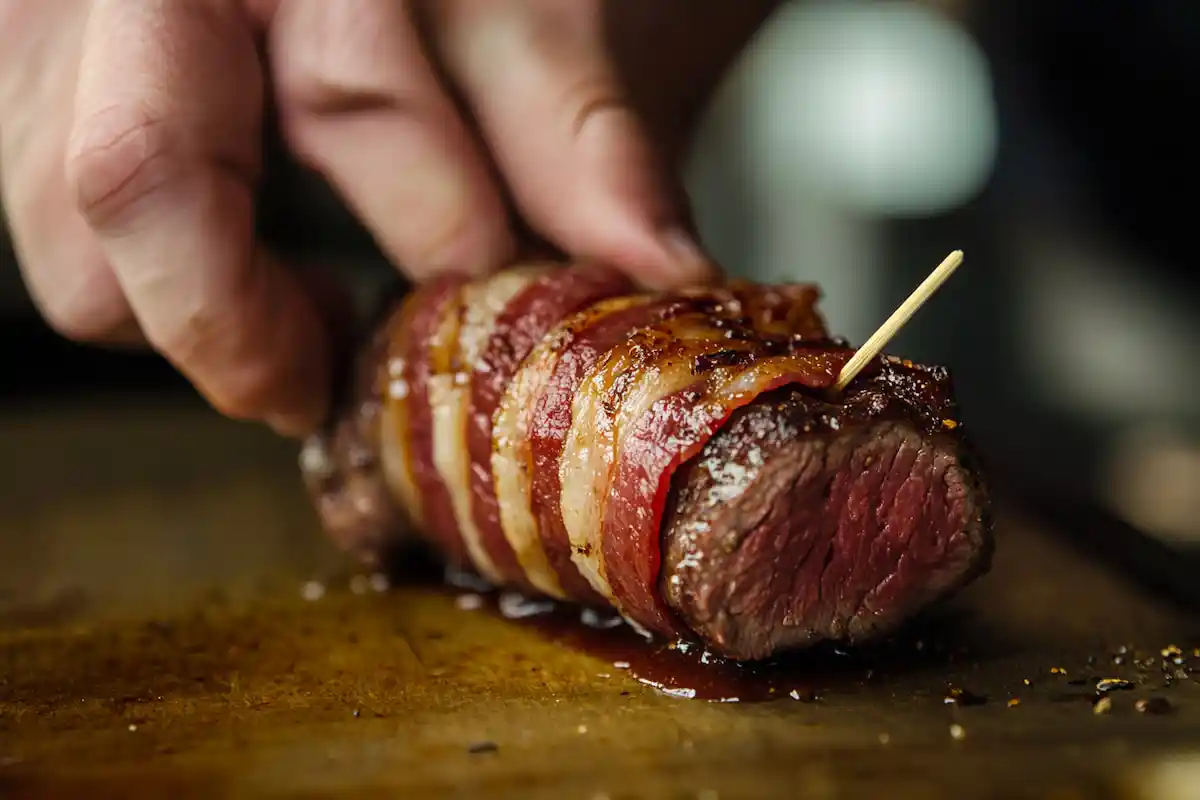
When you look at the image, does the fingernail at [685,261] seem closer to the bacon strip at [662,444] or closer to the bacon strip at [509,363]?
the bacon strip at [509,363]

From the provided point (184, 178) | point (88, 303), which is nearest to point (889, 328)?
point (184, 178)

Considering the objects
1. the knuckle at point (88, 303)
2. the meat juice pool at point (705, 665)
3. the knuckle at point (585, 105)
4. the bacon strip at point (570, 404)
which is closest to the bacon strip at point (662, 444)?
the bacon strip at point (570, 404)

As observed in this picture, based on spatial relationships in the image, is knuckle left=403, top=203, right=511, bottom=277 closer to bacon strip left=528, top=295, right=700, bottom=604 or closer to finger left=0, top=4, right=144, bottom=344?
bacon strip left=528, top=295, right=700, bottom=604

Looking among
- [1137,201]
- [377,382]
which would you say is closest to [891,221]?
[1137,201]

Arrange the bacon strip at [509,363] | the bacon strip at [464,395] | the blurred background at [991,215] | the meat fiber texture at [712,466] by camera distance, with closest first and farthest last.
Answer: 1. the meat fiber texture at [712,466]
2. the bacon strip at [509,363]
3. the bacon strip at [464,395]
4. the blurred background at [991,215]

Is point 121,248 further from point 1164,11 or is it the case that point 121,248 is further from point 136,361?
point 1164,11

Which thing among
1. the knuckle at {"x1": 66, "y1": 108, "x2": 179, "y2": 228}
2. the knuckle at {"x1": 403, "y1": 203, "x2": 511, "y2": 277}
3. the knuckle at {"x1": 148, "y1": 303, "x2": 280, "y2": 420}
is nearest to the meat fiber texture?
the knuckle at {"x1": 403, "y1": 203, "x2": 511, "y2": 277}

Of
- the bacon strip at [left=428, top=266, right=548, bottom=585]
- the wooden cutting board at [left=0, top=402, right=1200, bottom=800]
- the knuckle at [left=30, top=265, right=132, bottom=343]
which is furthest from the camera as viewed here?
the knuckle at [left=30, top=265, right=132, bottom=343]
